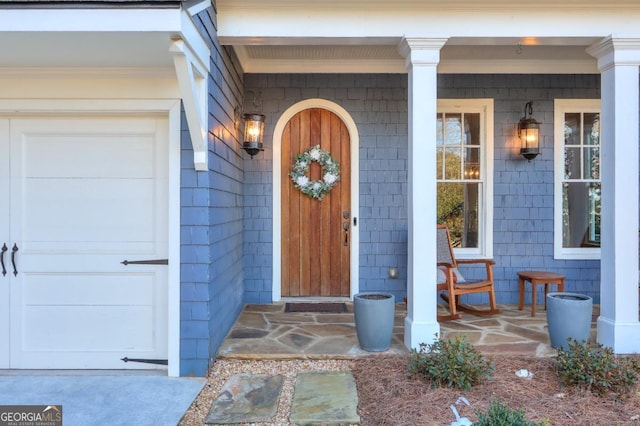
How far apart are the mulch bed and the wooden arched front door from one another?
6.36 ft

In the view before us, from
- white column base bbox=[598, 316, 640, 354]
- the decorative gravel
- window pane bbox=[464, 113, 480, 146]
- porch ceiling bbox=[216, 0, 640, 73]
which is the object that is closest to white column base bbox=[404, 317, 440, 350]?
the decorative gravel

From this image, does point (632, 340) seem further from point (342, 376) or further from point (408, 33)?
point (408, 33)

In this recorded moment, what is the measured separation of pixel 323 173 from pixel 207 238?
2.08 m

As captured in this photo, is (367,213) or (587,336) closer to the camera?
(587,336)

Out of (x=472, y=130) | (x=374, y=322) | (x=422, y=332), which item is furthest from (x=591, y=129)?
(x=374, y=322)

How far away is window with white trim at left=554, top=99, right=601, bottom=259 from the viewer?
4.87m

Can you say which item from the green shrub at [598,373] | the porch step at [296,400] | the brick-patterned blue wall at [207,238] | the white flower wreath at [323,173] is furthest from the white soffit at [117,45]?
the green shrub at [598,373]

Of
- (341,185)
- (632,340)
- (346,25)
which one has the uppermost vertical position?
(346,25)

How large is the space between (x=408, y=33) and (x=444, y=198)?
2.24 metres

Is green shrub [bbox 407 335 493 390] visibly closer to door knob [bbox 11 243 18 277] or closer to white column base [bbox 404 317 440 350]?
white column base [bbox 404 317 440 350]

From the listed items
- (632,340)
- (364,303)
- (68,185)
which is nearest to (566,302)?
(632,340)

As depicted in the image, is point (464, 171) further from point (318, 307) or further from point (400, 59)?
point (318, 307)

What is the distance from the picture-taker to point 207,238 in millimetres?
2980

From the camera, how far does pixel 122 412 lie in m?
2.48
